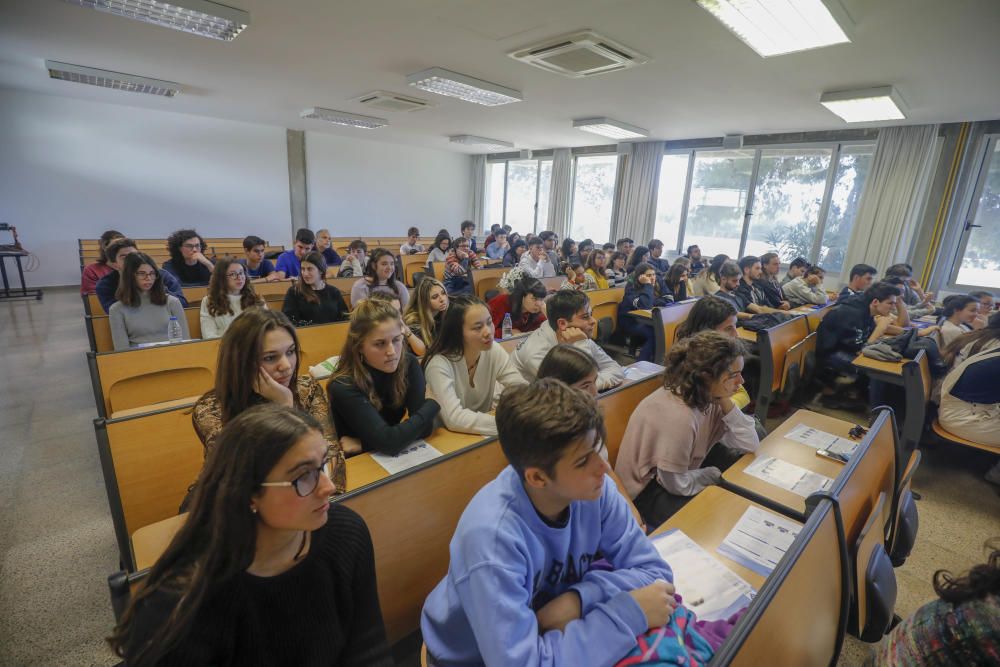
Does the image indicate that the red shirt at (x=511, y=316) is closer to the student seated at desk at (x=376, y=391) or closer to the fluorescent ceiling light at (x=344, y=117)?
the student seated at desk at (x=376, y=391)

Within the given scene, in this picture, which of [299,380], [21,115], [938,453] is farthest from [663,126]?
[21,115]

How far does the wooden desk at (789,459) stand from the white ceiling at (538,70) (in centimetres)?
256

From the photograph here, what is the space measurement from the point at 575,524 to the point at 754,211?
8.43 metres

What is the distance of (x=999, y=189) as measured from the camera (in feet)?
18.6

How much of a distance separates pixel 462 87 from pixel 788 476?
5039 mm

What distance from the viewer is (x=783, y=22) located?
294cm

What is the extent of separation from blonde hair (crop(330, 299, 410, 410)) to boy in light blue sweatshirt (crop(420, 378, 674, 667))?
2.84ft

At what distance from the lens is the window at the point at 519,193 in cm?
1153

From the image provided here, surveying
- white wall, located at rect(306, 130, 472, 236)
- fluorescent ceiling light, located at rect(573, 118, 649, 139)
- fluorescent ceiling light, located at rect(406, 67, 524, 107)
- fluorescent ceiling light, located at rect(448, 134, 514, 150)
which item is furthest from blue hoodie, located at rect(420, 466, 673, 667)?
white wall, located at rect(306, 130, 472, 236)

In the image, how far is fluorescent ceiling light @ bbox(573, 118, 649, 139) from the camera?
21.9ft

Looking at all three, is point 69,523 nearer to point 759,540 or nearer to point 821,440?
point 759,540

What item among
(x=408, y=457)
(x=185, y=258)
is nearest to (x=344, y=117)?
(x=185, y=258)

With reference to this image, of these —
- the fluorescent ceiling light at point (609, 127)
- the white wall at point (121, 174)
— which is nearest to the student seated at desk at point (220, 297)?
the fluorescent ceiling light at point (609, 127)

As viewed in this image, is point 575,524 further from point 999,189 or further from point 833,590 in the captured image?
point 999,189
